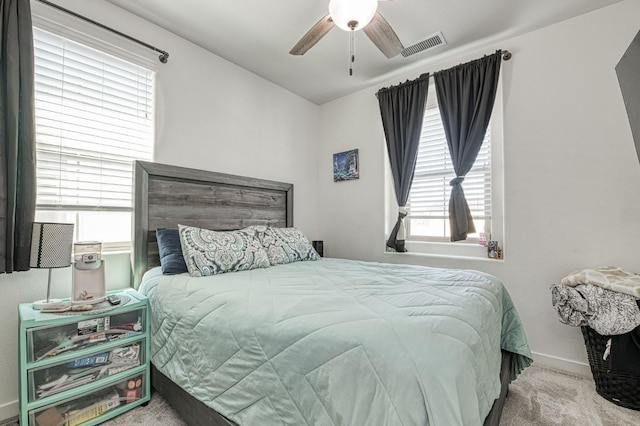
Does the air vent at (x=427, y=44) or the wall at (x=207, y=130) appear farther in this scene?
the air vent at (x=427, y=44)

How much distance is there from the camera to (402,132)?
3051mm

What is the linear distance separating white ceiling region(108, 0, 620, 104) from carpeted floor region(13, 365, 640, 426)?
2738 millimetres

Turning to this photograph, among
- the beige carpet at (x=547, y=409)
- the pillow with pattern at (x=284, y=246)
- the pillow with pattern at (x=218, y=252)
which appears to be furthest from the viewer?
the pillow with pattern at (x=284, y=246)

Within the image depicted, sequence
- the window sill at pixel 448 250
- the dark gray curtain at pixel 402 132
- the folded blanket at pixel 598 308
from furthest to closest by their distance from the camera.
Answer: the dark gray curtain at pixel 402 132 → the window sill at pixel 448 250 → the folded blanket at pixel 598 308

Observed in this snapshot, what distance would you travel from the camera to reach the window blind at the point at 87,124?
1791mm

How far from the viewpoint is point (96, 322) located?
1563mm

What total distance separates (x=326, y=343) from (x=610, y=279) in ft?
6.81

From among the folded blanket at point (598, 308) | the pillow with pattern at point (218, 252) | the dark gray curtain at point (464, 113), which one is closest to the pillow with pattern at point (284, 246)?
the pillow with pattern at point (218, 252)

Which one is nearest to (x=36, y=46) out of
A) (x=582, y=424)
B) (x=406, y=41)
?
(x=406, y=41)

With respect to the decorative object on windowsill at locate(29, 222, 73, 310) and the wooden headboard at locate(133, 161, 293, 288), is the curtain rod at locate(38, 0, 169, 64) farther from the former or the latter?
the decorative object on windowsill at locate(29, 222, 73, 310)

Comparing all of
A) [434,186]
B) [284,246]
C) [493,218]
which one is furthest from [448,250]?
[284,246]

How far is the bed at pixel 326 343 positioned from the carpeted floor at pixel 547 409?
0.14 m

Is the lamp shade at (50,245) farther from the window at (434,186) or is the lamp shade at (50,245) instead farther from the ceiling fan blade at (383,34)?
the window at (434,186)

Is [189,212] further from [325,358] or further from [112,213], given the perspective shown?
[325,358]
